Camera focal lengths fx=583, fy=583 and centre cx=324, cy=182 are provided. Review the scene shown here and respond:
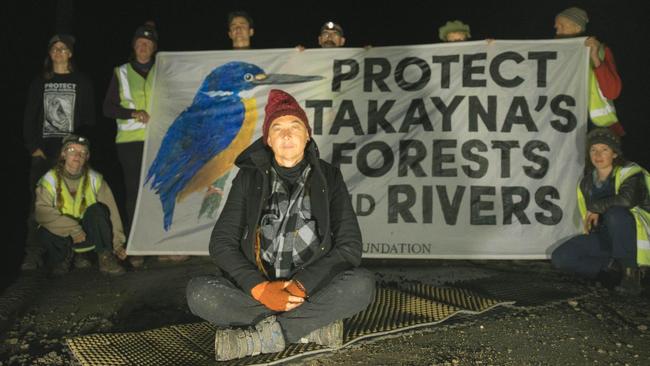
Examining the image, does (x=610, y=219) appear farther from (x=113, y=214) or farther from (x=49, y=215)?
(x=49, y=215)

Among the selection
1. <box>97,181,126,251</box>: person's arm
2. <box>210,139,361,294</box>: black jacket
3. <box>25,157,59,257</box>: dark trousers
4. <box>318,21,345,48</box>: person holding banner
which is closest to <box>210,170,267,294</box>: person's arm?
<box>210,139,361,294</box>: black jacket

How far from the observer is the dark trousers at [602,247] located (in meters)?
3.64

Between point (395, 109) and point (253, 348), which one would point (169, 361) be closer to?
point (253, 348)

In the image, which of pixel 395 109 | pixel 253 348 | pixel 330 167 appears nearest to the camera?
pixel 253 348

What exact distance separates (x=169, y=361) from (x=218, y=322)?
25 cm

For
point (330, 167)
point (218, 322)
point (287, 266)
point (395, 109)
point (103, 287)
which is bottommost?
point (103, 287)

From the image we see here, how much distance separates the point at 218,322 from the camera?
2418mm

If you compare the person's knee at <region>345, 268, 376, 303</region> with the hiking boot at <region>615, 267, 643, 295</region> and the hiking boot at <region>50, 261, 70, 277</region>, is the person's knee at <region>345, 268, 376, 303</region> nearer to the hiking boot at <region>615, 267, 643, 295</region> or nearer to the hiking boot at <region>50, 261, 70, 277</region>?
the hiking boot at <region>615, 267, 643, 295</region>

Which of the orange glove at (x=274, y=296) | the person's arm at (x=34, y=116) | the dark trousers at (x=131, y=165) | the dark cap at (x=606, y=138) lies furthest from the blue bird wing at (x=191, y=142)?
the dark cap at (x=606, y=138)

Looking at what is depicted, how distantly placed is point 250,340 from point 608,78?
132 inches

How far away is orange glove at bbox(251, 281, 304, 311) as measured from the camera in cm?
226

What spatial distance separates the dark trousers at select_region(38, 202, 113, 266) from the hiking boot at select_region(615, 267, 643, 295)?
3.43 metres

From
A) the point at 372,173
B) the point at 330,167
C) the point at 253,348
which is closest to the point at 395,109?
the point at 372,173

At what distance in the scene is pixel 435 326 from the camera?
2.77m
